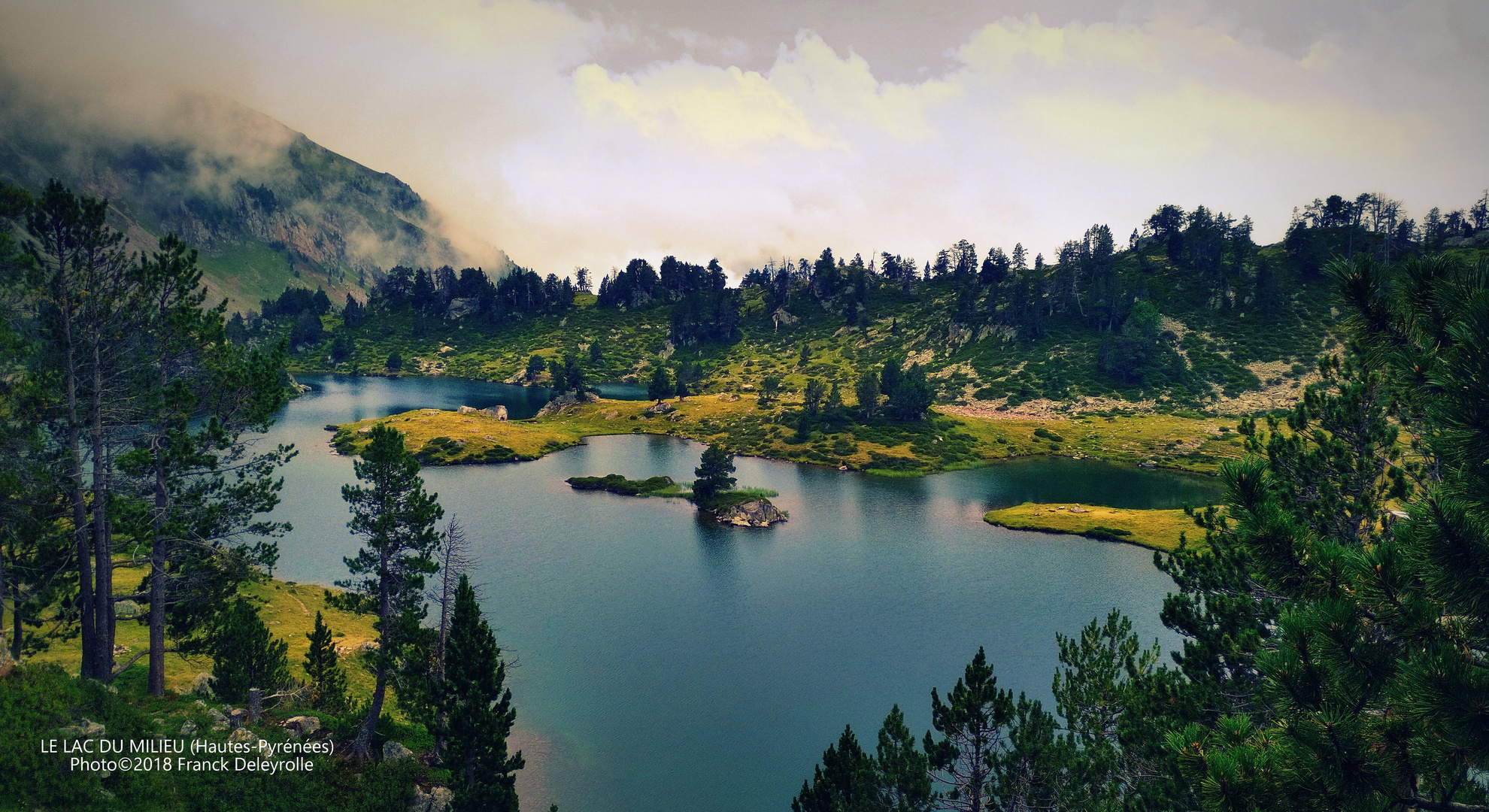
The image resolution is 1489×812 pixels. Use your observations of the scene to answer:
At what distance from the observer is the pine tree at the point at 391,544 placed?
3566 cm

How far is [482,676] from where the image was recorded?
33906 mm

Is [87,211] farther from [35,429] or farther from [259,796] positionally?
[259,796]

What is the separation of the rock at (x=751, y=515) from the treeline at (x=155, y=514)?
6335 centimetres

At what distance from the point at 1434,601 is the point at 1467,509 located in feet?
5.57

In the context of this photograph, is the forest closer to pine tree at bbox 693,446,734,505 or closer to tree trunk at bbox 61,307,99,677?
tree trunk at bbox 61,307,99,677

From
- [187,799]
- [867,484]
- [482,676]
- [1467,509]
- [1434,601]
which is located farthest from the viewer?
[867,484]

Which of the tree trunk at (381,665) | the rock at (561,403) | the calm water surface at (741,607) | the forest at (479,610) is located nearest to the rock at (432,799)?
the forest at (479,610)

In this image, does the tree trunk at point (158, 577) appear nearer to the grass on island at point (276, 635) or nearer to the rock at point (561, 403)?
the grass on island at point (276, 635)

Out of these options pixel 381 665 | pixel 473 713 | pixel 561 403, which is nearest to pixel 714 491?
pixel 381 665

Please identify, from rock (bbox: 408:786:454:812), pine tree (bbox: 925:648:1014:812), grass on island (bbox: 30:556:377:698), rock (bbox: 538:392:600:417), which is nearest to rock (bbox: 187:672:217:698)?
grass on island (bbox: 30:556:377:698)

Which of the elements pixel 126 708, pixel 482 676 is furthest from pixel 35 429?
pixel 482 676

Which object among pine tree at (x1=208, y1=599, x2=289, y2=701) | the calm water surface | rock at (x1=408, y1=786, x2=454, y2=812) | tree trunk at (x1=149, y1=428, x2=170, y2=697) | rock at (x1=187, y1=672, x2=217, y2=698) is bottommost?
the calm water surface

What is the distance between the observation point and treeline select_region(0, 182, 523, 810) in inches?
1023

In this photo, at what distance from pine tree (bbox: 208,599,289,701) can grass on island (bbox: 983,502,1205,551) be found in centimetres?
8978
